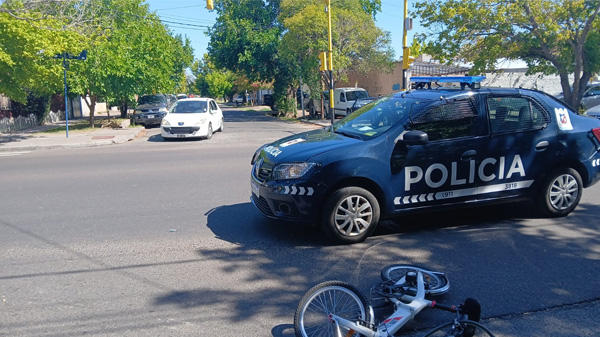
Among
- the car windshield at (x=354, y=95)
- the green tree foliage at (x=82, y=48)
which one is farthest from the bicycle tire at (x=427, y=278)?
the car windshield at (x=354, y=95)

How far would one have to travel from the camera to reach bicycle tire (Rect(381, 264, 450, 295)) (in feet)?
13.1

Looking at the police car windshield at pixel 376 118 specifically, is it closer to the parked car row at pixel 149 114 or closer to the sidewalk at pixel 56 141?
the sidewalk at pixel 56 141

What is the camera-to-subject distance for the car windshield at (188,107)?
18.5 m

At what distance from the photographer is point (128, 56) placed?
24.0 m

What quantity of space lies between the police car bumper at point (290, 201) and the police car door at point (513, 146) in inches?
85.0

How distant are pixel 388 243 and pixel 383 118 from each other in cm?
154

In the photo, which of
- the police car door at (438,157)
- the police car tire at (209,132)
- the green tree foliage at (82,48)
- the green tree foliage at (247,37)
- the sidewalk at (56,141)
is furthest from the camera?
the green tree foliage at (247,37)

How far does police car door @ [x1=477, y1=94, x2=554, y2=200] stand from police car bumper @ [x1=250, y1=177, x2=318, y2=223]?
2.16 m

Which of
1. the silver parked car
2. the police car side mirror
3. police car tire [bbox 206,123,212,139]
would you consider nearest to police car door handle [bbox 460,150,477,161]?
the police car side mirror

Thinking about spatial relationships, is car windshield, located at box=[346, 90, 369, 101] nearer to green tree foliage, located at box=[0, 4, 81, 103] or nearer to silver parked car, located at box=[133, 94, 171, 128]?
silver parked car, located at box=[133, 94, 171, 128]

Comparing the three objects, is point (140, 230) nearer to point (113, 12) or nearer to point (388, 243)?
point (388, 243)

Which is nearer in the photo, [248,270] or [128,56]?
[248,270]

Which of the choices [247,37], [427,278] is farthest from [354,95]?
[427,278]

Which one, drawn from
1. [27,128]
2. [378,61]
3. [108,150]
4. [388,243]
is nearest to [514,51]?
Answer: [378,61]
